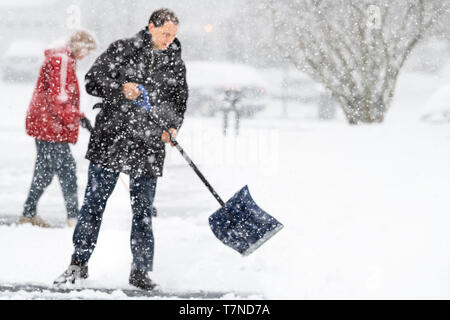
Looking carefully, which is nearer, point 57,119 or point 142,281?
point 142,281

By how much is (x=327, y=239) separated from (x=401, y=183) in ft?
6.11

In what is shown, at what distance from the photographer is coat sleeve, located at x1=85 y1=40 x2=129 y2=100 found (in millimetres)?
3967

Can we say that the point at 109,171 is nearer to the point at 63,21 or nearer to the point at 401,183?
the point at 401,183

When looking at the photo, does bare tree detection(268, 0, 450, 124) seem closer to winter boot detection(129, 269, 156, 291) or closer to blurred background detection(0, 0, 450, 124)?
blurred background detection(0, 0, 450, 124)

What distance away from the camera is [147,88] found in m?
4.08

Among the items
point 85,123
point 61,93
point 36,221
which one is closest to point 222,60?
point 36,221

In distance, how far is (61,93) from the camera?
5.32 m

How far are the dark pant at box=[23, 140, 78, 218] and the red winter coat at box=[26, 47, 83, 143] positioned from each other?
11 centimetres

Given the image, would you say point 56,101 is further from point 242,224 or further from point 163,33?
point 242,224

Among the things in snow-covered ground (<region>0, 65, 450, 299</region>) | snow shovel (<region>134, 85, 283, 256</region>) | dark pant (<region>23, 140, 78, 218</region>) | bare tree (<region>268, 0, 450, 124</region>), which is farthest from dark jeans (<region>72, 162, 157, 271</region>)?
bare tree (<region>268, 0, 450, 124</region>)

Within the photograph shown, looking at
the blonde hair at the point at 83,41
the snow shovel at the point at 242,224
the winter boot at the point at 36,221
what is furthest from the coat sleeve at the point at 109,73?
the winter boot at the point at 36,221

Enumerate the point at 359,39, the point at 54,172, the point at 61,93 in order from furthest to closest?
the point at 359,39, the point at 54,172, the point at 61,93

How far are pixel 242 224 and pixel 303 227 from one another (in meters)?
1.54

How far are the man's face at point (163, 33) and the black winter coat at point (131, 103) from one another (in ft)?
0.18
